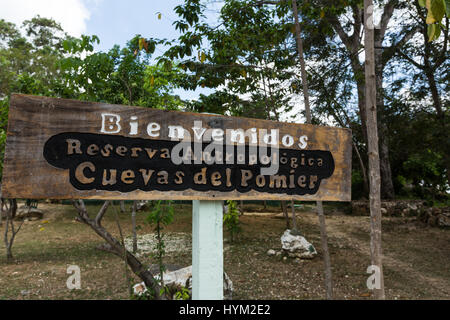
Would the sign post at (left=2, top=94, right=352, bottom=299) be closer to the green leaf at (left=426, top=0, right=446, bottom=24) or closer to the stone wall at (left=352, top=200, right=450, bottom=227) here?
the green leaf at (left=426, top=0, right=446, bottom=24)

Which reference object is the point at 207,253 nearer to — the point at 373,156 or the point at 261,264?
the point at 373,156

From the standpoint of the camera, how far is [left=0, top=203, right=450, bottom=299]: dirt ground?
5.55 metres

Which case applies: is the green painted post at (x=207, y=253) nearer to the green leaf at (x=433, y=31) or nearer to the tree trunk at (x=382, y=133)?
the green leaf at (x=433, y=31)

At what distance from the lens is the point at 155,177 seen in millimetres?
1767

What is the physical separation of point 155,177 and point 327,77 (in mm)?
7574

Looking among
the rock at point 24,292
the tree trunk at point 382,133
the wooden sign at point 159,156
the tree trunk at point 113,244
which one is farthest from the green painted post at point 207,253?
the tree trunk at point 382,133

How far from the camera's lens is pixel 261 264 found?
7336 mm

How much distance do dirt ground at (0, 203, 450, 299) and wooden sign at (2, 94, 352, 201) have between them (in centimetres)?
229

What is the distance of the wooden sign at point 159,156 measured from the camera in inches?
61.2

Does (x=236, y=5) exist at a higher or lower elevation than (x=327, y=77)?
higher

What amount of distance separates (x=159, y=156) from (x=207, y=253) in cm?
67

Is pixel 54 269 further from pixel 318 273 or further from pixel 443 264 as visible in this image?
pixel 443 264

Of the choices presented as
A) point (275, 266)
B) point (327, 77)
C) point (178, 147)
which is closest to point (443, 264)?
point (275, 266)

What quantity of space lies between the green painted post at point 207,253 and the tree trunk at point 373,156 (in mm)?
1412
